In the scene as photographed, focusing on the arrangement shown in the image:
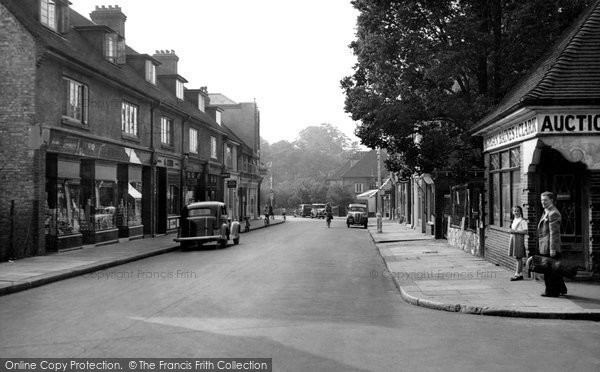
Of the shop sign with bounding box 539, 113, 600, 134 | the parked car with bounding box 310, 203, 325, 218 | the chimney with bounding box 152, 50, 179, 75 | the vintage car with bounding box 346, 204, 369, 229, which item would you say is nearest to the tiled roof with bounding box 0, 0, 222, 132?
the chimney with bounding box 152, 50, 179, 75

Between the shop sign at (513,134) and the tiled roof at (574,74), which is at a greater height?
the tiled roof at (574,74)

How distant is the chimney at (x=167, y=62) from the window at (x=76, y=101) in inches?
645

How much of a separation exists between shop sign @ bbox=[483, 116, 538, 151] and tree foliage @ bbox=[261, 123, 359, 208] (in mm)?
61638

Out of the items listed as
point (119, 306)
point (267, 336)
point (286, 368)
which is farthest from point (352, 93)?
point (286, 368)

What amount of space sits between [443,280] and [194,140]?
25895 mm

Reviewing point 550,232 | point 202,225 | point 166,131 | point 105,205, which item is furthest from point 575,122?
point 166,131

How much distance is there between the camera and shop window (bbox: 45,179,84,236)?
18.8m

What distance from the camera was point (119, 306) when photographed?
9641 mm

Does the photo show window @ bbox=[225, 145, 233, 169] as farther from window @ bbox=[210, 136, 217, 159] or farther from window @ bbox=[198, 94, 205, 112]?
window @ bbox=[198, 94, 205, 112]

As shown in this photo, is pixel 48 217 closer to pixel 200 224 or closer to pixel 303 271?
pixel 200 224

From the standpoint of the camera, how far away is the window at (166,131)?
99.7 ft

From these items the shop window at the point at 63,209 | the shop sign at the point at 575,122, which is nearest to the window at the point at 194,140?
the shop window at the point at 63,209

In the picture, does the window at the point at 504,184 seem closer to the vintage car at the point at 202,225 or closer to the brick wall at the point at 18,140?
the vintage car at the point at 202,225

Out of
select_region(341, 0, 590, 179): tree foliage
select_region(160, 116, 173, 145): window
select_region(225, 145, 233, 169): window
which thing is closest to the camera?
select_region(341, 0, 590, 179): tree foliage
